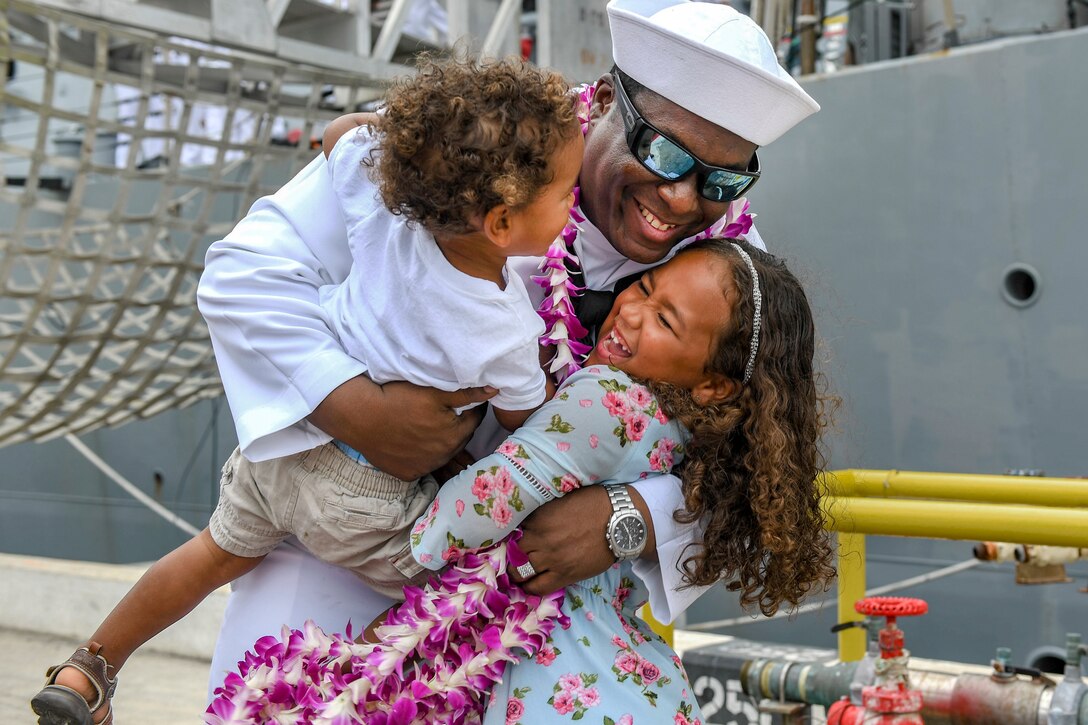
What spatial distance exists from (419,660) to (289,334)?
397mm

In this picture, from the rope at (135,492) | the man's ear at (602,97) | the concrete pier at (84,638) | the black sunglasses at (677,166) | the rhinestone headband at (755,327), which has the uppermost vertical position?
the man's ear at (602,97)

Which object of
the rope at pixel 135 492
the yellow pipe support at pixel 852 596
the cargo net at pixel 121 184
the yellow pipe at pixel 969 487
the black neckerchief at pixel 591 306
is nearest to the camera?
the black neckerchief at pixel 591 306

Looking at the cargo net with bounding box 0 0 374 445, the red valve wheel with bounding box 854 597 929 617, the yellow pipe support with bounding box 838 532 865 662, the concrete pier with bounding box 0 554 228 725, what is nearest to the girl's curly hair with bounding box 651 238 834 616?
the red valve wheel with bounding box 854 597 929 617

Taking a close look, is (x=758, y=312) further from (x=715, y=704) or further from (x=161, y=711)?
(x=161, y=711)

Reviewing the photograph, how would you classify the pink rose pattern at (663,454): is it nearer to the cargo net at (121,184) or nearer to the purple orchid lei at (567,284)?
the purple orchid lei at (567,284)

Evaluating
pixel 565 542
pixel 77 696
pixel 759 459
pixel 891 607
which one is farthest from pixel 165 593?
pixel 891 607

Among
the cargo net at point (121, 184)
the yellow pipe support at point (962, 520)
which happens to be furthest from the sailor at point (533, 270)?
the cargo net at point (121, 184)

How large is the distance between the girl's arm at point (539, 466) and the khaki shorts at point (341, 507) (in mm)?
44

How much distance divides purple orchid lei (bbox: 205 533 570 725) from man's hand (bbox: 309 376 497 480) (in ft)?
0.44

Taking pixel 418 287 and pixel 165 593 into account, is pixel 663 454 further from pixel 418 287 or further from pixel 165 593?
pixel 165 593

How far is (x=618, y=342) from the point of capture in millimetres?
1453

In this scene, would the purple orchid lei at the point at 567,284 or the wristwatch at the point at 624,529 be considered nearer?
the wristwatch at the point at 624,529

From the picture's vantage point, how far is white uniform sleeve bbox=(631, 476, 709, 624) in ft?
4.54

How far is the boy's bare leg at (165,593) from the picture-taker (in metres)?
1.50
